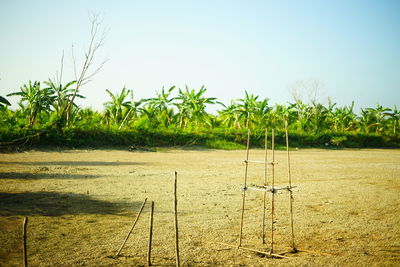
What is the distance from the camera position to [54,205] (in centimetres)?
480

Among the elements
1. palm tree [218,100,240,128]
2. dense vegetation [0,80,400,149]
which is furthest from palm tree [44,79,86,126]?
palm tree [218,100,240,128]

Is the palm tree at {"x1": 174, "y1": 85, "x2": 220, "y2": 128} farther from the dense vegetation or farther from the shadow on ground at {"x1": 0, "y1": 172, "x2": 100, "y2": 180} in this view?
the shadow on ground at {"x1": 0, "y1": 172, "x2": 100, "y2": 180}

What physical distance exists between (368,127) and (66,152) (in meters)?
21.8

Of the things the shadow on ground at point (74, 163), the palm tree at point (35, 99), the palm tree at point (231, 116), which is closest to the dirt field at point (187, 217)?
the shadow on ground at point (74, 163)

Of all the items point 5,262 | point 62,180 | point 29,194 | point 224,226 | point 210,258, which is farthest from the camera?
point 62,180

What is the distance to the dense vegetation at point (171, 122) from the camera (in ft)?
41.1

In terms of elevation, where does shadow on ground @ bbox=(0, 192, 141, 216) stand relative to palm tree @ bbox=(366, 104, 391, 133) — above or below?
below

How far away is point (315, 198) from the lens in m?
5.81

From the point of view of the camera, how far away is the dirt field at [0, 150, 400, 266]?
332 cm

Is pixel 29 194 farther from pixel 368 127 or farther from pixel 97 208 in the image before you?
pixel 368 127

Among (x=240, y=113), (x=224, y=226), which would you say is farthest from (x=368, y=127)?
(x=224, y=226)

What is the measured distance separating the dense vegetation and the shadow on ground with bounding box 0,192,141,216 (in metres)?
2.48

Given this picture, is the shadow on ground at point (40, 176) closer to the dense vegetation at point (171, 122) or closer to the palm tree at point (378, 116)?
the dense vegetation at point (171, 122)

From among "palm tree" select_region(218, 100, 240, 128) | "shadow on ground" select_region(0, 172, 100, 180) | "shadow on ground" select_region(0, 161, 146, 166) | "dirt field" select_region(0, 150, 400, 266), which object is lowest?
"dirt field" select_region(0, 150, 400, 266)
